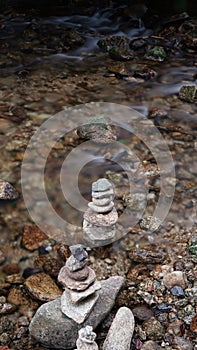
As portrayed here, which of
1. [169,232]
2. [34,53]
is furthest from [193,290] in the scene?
[34,53]

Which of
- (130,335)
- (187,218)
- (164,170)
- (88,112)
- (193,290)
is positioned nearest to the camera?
(130,335)

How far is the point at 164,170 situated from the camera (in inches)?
242

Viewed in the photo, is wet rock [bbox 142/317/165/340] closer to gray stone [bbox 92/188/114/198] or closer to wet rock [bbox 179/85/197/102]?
gray stone [bbox 92/188/114/198]

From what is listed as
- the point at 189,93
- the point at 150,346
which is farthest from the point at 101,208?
the point at 189,93

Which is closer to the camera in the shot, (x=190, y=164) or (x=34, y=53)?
(x=190, y=164)

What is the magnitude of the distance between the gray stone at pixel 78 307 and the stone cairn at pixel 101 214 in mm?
968

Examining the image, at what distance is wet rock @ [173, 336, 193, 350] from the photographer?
396 cm

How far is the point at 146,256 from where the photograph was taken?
16.0 feet

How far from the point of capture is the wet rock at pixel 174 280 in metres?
4.51

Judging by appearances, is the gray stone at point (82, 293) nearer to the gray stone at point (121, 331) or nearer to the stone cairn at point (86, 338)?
the gray stone at point (121, 331)

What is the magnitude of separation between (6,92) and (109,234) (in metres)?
3.93

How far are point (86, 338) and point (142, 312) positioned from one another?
104 cm

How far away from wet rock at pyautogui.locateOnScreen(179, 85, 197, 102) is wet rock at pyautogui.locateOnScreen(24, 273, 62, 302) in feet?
14.3

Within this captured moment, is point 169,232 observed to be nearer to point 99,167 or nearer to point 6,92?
point 99,167
